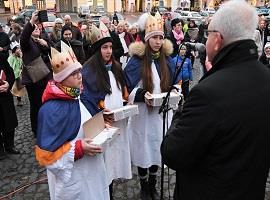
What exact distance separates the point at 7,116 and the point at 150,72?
2.75m

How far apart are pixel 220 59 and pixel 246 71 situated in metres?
0.15

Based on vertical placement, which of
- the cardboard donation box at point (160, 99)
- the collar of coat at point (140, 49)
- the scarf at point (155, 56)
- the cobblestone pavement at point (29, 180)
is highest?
the collar of coat at point (140, 49)

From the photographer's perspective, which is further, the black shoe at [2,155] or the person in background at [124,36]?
the person in background at [124,36]

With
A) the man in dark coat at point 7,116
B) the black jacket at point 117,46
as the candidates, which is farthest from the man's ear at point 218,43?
the black jacket at point 117,46

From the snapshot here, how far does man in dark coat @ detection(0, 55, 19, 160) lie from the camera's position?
A: 5.02 meters

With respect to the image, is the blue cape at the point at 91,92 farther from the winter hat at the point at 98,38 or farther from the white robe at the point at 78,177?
the white robe at the point at 78,177

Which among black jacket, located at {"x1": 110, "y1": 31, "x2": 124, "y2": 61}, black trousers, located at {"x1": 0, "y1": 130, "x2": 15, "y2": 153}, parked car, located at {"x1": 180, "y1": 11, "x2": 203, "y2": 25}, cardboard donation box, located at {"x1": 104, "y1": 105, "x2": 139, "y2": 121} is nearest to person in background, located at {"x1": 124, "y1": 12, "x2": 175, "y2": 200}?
cardboard donation box, located at {"x1": 104, "y1": 105, "x2": 139, "y2": 121}

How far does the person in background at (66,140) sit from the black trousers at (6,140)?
2.81 meters

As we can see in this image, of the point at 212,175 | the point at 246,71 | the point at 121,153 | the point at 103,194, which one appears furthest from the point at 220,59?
the point at 121,153

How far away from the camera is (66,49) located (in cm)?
273

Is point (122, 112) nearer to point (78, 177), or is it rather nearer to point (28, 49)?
point (78, 177)

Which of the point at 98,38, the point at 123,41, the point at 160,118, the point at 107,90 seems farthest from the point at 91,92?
the point at 123,41

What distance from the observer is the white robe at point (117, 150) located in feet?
11.1

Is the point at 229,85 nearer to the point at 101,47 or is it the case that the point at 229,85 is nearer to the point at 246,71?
the point at 246,71
